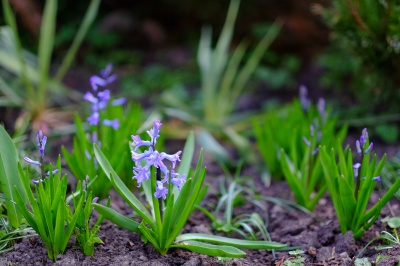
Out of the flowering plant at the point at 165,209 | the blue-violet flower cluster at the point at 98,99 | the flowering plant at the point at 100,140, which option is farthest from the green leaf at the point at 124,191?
the blue-violet flower cluster at the point at 98,99

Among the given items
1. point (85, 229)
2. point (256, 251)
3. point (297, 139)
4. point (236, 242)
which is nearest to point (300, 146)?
point (297, 139)

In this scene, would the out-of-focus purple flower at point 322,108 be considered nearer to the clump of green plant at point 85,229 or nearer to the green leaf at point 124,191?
the green leaf at point 124,191

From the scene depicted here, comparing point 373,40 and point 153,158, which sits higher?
point 373,40

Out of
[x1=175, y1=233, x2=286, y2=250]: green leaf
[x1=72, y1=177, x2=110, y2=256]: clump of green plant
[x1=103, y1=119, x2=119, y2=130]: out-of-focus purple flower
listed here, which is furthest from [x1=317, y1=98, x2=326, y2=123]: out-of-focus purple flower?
[x1=72, y1=177, x2=110, y2=256]: clump of green plant

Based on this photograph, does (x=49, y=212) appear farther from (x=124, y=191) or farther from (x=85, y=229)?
(x=124, y=191)

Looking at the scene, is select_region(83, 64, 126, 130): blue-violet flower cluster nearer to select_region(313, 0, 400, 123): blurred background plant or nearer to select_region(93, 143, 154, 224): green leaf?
select_region(93, 143, 154, 224): green leaf

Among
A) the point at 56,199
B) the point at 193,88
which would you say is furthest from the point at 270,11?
the point at 56,199

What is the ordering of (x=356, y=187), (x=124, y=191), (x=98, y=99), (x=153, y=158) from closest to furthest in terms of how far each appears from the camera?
(x=153, y=158) → (x=124, y=191) → (x=356, y=187) → (x=98, y=99)
